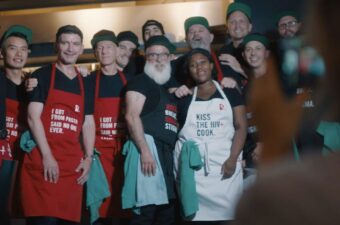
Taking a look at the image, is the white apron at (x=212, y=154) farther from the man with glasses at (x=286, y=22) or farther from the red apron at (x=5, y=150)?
the red apron at (x=5, y=150)

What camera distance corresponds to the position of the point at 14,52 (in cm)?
390

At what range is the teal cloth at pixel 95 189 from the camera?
377cm

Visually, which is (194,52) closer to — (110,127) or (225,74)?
(225,74)

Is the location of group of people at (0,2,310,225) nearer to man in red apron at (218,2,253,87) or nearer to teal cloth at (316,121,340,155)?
man in red apron at (218,2,253,87)

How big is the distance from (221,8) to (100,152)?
2216mm

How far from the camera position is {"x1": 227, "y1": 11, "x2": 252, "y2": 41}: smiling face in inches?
169

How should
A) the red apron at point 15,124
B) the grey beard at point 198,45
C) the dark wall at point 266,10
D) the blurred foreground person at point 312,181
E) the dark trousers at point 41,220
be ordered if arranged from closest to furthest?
the blurred foreground person at point 312,181 < the dark trousers at point 41,220 < the red apron at point 15,124 < the grey beard at point 198,45 < the dark wall at point 266,10

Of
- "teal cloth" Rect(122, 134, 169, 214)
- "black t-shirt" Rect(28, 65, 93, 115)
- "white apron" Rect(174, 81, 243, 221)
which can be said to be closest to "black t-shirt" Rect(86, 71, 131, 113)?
"black t-shirt" Rect(28, 65, 93, 115)

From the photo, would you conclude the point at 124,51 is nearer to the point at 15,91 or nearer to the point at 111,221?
the point at 15,91

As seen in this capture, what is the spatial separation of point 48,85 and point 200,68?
853 millimetres

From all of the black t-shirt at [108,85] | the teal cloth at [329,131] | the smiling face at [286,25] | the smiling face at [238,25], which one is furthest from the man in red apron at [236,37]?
the teal cloth at [329,131]

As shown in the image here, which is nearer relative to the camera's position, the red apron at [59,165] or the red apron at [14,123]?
the red apron at [59,165]

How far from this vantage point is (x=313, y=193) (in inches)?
19.0

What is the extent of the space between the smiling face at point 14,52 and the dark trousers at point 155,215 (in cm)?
112
